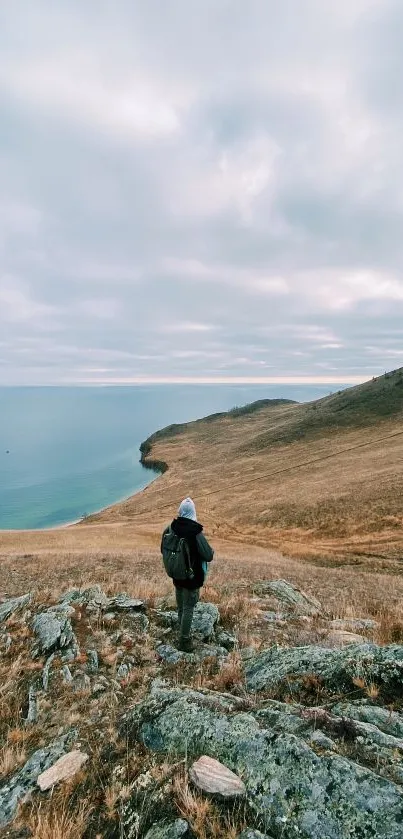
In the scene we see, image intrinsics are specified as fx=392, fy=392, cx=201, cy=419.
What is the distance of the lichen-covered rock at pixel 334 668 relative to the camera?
19.2 ft

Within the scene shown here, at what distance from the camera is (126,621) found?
31.4 ft

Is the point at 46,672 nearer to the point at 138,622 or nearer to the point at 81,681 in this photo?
the point at 81,681

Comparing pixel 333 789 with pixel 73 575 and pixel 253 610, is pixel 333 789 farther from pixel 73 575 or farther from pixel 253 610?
pixel 73 575

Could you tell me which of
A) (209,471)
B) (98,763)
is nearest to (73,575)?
(98,763)

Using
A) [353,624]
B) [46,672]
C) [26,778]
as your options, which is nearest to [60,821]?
[26,778]

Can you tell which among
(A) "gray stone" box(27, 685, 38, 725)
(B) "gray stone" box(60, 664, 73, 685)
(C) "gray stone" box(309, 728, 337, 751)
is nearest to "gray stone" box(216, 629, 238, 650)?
(B) "gray stone" box(60, 664, 73, 685)

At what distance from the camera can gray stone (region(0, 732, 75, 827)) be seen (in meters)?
4.29

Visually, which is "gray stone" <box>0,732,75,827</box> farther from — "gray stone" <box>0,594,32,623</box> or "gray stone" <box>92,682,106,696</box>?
"gray stone" <box>0,594,32,623</box>

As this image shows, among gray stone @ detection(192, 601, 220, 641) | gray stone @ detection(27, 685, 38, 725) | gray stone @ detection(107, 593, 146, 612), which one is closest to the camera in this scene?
gray stone @ detection(27, 685, 38, 725)

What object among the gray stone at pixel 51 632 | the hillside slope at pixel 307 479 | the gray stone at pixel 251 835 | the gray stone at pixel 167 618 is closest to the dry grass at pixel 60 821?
the gray stone at pixel 251 835

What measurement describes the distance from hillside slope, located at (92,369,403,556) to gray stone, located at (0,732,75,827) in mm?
33347

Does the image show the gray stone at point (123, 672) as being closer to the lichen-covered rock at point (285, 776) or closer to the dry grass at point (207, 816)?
the lichen-covered rock at point (285, 776)

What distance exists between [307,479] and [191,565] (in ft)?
189

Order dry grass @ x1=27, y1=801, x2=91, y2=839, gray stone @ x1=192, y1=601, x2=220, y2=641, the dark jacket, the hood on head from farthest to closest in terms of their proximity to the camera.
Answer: gray stone @ x1=192, y1=601, x2=220, y2=641, the hood on head, the dark jacket, dry grass @ x1=27, y1=801, x2=91, y2=839
